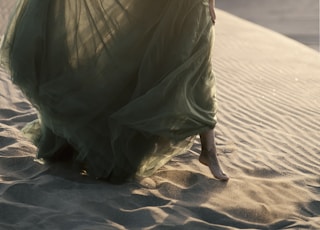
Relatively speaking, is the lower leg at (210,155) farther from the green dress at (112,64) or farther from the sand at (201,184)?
the green dress at (112,64)

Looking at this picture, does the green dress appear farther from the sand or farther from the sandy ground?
the sandy ground

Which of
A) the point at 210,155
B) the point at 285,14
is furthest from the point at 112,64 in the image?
the point at 285,14

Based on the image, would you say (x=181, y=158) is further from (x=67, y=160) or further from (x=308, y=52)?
(x=308, y=52)

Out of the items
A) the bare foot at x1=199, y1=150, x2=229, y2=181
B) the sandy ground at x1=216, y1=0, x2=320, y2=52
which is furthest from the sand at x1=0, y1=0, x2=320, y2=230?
the sandy ground at x1=216, y1=0, x2=320, y2=52

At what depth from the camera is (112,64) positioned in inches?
171

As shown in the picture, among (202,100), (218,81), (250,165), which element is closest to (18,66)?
(202,100)

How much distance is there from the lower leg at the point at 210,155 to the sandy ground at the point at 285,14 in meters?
9.57

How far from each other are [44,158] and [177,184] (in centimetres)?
88

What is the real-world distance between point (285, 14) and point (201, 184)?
15.2m

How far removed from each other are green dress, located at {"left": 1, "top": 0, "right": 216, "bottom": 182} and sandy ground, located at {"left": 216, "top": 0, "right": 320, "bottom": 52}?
10.0 m

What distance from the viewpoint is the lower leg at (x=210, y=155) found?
15.4ft

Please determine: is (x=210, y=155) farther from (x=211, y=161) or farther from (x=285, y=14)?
(x=285, y=14)

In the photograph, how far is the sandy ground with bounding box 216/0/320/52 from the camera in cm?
1600

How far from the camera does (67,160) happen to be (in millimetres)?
4816
